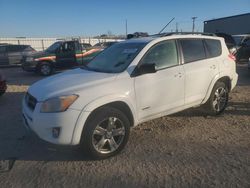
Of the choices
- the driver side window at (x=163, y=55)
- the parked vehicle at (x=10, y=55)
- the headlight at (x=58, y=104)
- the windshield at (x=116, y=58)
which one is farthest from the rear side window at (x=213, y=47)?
the parked vehicle at (x=10, y=55)

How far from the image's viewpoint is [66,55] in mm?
14664

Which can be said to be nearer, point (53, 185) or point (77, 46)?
point (53, 185)

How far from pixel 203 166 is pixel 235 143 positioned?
1078 millimetres

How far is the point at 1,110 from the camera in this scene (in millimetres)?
6988

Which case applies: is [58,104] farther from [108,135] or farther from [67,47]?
[67,47]

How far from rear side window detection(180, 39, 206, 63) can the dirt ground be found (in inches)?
51.8

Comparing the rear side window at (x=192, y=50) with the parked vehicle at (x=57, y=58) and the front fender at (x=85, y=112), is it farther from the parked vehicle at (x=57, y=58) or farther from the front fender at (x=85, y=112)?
the parked vehicle at (x=57, y=58)

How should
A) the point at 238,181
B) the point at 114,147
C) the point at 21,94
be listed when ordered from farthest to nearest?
the point at 21,94 → the point at 114,147 → the point at 238,181

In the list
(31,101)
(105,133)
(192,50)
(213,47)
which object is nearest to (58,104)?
(31,101)

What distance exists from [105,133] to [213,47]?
3.08 m

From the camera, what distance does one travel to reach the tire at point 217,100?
5.73 meters

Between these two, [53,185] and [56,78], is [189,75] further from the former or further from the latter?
[53,185]

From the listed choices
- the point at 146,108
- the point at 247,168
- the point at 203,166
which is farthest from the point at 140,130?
the point at 247,168

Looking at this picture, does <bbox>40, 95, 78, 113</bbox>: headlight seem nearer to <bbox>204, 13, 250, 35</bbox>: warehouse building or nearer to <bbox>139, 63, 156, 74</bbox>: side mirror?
<bbox>139, 63, 156, 74</bbox>: side mirror
